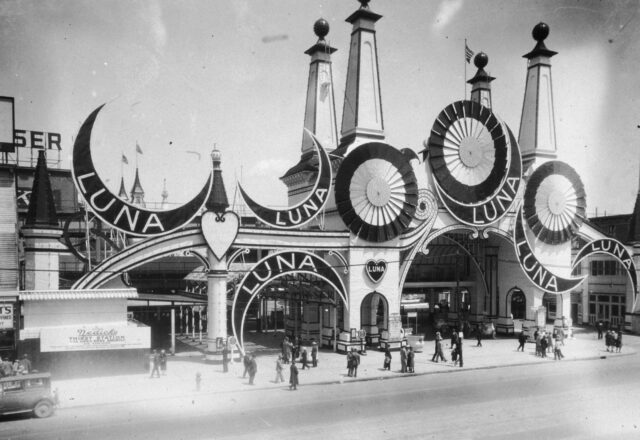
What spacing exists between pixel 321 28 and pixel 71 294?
24.6 meters

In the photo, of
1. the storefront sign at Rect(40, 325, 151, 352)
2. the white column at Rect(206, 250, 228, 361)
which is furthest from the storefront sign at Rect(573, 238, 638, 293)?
the storefront sign at Rect(40, 325, 151, 352)

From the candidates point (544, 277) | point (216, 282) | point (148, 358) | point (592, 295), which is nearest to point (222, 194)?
point (216, 282)

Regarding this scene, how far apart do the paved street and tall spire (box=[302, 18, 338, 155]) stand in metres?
19.0

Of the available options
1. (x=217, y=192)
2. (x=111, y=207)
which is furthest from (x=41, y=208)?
(x=217, y=192)

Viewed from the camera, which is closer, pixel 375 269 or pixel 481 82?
pixel 375 269

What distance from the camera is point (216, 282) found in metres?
A: 32.9

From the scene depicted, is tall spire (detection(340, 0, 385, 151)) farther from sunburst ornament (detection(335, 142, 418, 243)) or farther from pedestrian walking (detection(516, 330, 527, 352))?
pedestrian walking (detection(516, 330, 527, 352))

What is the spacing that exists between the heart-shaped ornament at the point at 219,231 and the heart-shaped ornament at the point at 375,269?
9267 mm

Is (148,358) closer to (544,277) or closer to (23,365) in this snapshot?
(23,365)

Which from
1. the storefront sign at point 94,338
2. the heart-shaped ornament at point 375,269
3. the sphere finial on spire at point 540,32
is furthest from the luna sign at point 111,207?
the sphere finial on spire at point 540,32

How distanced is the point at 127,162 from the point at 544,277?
30.3 metres

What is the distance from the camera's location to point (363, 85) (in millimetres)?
38156

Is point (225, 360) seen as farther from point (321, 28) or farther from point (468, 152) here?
point (321, 28)

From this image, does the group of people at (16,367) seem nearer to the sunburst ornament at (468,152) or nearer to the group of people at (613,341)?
the sunburst ornament at (468,152)
